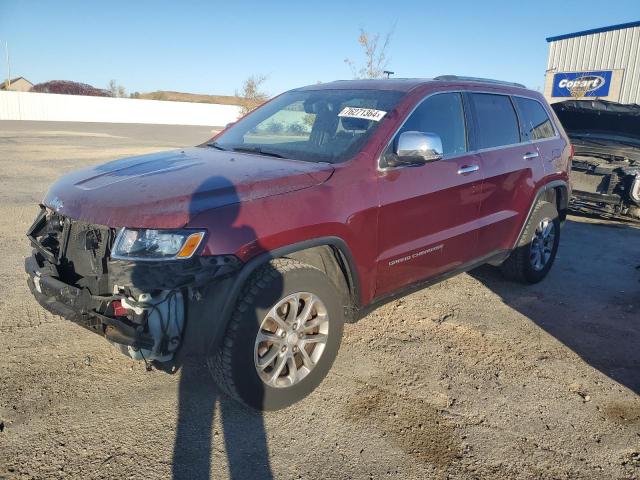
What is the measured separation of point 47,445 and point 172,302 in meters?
0.97

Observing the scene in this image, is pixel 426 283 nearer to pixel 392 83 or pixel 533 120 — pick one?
pixel 392 83

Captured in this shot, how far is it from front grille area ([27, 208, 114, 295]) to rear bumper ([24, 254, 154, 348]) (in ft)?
0.18

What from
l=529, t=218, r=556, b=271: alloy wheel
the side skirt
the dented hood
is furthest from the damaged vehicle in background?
the dented hood

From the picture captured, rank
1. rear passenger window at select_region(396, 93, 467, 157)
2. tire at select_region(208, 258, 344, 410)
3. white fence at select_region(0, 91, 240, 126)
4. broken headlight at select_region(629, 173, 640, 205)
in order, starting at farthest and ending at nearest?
white fence at select_region(0, 91, 240, 126)
broken headlight at select_region(629, 173, 640, 205)
rear passenger window at select_region(396, 93, 467, 157)
tire at select_region(208, 258, 344, 410)

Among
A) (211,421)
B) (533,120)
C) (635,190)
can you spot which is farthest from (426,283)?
(635,190)

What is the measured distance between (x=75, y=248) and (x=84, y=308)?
371 mm

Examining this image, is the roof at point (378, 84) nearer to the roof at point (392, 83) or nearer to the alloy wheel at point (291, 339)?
the roof at point (392, 83)

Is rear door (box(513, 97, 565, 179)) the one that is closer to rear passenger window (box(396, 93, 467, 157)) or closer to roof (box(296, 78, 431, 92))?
rear passenger window (box(396, 93, 467, 157))

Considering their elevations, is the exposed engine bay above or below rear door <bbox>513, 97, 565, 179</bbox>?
below

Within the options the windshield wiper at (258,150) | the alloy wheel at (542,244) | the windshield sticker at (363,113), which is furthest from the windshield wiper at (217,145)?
the alloy wheel at (542,244)

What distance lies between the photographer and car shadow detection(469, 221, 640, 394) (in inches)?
153

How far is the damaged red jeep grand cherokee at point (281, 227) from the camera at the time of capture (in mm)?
2584

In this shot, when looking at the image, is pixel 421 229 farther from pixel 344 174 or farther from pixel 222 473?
pixel 222 473

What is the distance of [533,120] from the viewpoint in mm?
5090
